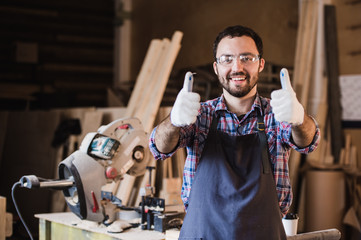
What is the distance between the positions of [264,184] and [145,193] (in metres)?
1.29

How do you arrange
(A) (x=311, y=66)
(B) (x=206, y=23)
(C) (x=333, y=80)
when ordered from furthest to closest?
(B) (x=206, y=23) < (A) (x=311, y=66) < (C) (x=333, y=80)

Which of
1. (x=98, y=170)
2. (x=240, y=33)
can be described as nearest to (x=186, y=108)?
(x=240, y=33)

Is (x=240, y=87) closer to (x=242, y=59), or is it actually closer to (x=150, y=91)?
(x=242, y=59)

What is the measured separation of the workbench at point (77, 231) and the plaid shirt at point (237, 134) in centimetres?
76

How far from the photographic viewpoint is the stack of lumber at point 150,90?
457 cm

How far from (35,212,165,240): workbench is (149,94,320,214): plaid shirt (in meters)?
0.76

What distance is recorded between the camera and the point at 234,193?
6.66ft

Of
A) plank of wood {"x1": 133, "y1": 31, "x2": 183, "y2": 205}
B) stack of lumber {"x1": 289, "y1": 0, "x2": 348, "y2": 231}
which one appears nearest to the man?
plank of wood {"x1": 133, "y1": 31, "x2": 183, "y2": 205}

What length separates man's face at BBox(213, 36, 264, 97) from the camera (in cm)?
215

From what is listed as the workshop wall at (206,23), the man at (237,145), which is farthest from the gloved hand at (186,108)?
the workshop wall at (206,23)

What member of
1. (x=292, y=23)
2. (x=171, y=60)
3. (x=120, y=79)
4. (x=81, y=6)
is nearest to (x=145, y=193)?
(x=171, y=60)

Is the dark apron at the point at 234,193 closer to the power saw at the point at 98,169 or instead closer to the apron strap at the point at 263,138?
the apron strap at the point at 263,138

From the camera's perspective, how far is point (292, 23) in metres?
6.70

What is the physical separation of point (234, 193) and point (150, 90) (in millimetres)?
3010
